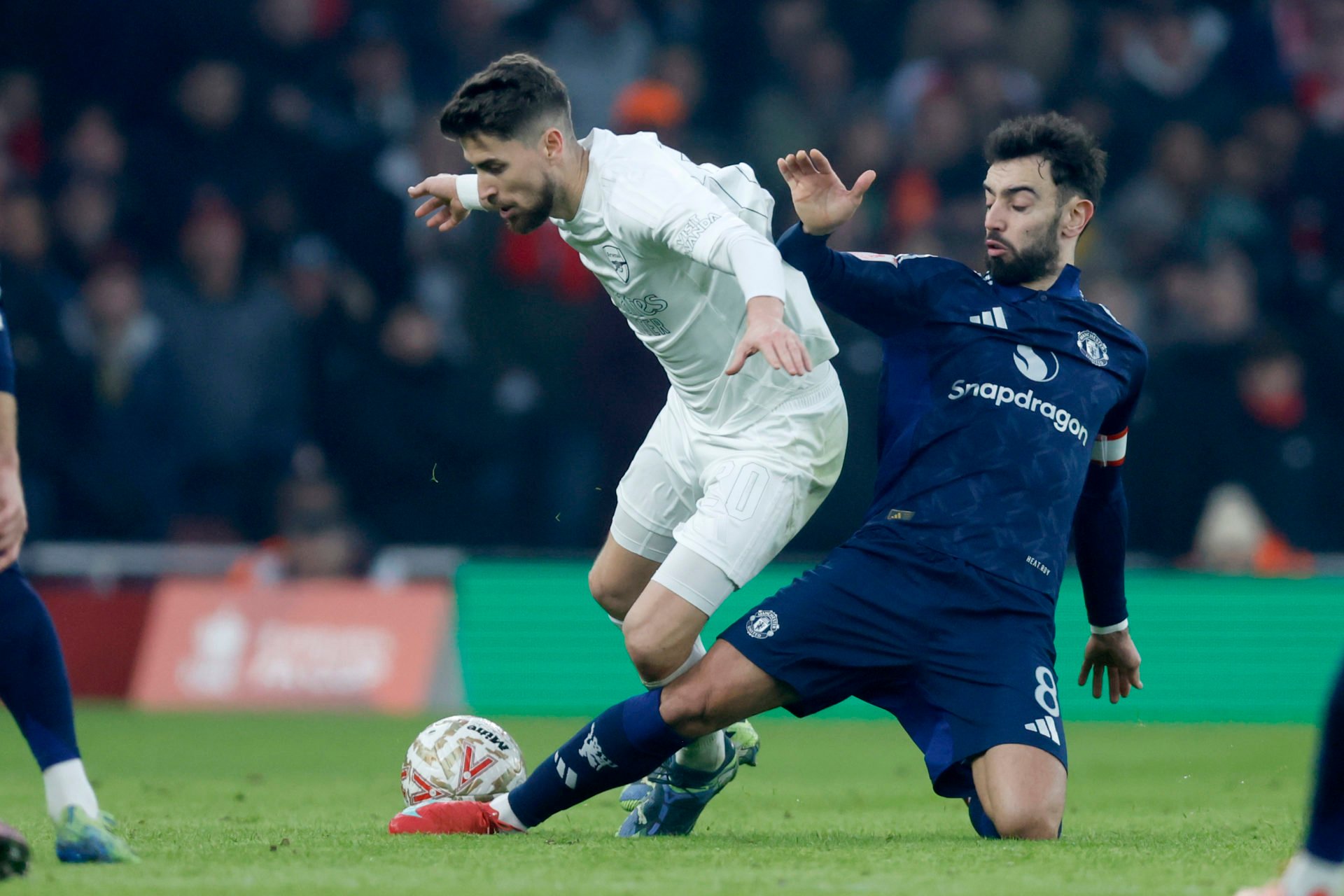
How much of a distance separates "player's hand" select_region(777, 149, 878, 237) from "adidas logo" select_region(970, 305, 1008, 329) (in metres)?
0.56

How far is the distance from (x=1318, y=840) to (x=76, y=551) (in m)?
9.11

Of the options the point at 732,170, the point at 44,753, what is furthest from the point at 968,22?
the point at 44,753

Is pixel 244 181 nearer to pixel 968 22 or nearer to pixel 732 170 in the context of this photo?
pixel 968 22

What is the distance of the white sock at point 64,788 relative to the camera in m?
4.36

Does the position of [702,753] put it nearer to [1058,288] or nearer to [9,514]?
[1058,288]

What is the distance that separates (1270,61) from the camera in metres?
13.4

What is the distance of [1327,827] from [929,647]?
1.87 meters

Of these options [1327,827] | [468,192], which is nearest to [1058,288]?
[468,192]

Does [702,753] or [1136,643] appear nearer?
[702,753]

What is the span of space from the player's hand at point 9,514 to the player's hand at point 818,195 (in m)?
2.25

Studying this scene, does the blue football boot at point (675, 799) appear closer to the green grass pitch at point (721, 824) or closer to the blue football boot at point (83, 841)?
the green grass pitch at point (721, 824)

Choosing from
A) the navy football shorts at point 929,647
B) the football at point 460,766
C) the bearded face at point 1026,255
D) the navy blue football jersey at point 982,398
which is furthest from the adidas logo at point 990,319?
the football at point 460,766

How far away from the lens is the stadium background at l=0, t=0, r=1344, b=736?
428 inches

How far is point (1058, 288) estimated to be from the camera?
554 centimetres
